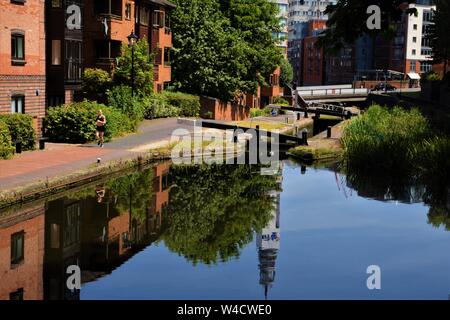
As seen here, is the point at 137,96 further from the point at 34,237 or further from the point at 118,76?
the point at 34,237

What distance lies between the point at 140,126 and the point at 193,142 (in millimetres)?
7991

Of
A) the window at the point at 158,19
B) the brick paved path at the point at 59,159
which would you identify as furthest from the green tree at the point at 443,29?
the brick paved path at the point at 59,159

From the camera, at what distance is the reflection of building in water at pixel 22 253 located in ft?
48.5

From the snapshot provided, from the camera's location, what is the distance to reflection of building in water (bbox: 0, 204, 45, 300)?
14.8 m

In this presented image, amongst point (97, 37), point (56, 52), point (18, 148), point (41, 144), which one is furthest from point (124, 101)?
point (18, 148)

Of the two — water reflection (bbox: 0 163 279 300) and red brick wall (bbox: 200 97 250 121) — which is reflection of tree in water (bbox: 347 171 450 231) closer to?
water reflection (bbox: 0 163 279 300)

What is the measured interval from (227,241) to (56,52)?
2342 cm

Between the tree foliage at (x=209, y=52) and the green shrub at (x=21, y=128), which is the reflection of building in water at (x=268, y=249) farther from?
the tree foliage at (x=209, y=52)

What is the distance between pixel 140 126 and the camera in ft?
153

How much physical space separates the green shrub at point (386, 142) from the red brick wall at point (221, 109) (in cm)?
1881

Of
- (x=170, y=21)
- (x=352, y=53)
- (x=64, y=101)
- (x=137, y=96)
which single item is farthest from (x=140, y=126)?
(x=352, y=53)

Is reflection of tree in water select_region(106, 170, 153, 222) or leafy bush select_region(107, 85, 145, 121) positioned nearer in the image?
reflection of tree in water select_region(106, 170, 153, 222)

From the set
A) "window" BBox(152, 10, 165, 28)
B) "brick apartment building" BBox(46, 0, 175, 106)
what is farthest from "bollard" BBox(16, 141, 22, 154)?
"window" BBox(152, 10, 165, 28)

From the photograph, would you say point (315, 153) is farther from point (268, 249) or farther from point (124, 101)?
point (268, 249)
